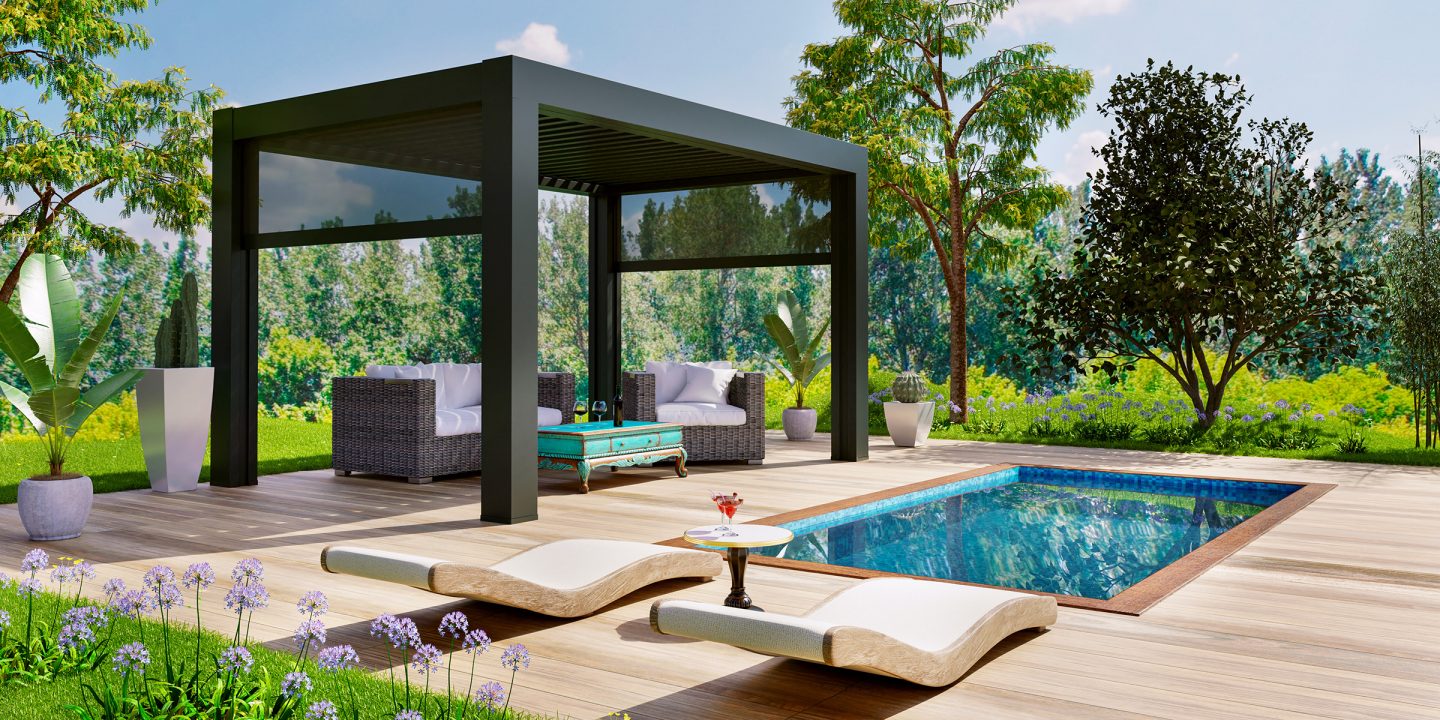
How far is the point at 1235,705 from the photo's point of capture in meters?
3.31

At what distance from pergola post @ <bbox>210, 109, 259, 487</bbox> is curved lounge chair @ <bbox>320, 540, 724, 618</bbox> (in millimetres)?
4762

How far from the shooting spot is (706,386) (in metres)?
10.6

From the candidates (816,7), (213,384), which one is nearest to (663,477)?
(213,384)

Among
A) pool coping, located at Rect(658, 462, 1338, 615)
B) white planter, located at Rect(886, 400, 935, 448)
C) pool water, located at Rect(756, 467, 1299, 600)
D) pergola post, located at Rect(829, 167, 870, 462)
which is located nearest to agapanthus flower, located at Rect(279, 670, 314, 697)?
pool coping, located at Rect(658, 462, 1338, 615)

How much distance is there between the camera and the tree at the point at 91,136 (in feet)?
40.8

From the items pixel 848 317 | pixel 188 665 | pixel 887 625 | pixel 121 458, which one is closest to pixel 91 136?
pixel 121 458

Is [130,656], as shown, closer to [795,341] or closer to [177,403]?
[177,403]

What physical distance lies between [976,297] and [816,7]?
24.5 feet

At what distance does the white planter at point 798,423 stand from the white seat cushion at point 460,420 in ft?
12.9

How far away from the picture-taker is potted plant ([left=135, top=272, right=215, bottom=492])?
8.16 meters

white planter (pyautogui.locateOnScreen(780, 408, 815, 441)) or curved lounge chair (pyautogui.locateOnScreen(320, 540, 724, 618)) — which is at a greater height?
white planter (pyautogui.locateOnScreen(780, 408, 815, 441))

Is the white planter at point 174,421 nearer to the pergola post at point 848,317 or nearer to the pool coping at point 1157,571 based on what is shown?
the pool coping at point 1157,571

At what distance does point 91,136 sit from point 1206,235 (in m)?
13.4

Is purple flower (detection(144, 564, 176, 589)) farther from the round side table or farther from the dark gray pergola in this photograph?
the dark gray pergola
